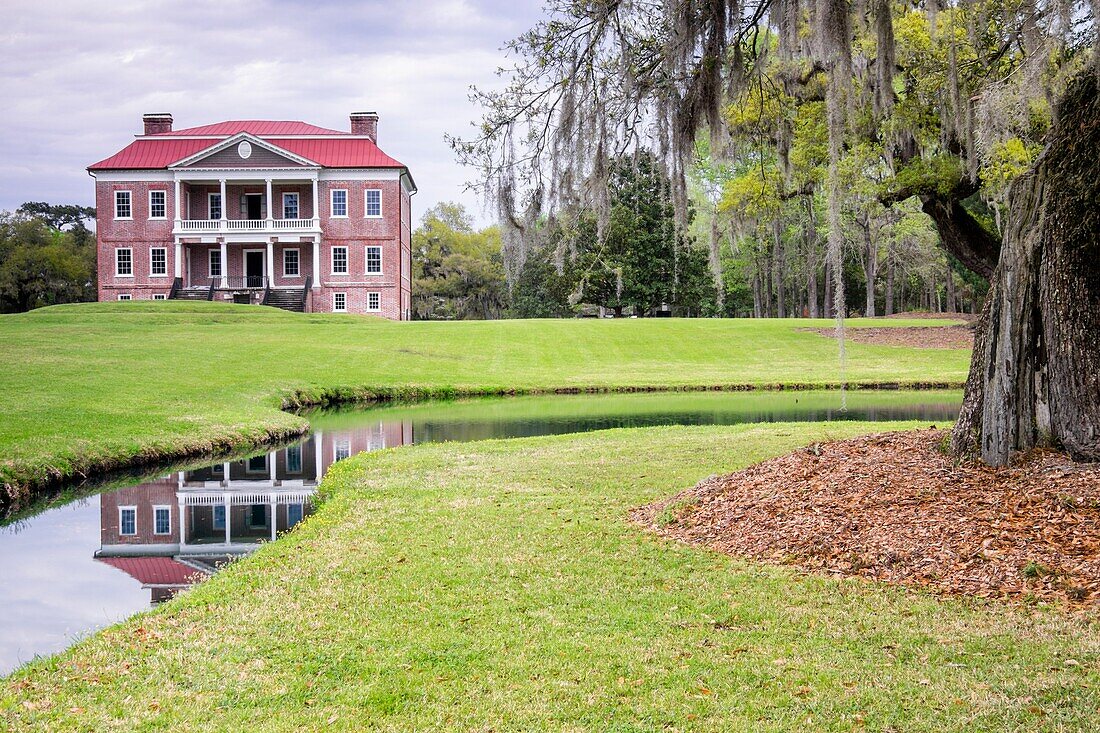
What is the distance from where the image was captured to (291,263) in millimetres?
46312

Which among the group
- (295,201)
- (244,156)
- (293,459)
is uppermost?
(244,156)

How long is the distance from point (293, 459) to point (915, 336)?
2874 centimetres

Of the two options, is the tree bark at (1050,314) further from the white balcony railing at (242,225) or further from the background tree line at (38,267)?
the background tree line at (38,267)

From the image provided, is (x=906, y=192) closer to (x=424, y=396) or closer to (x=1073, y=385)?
(x=1073, y=385)

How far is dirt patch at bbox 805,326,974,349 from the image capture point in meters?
34.3

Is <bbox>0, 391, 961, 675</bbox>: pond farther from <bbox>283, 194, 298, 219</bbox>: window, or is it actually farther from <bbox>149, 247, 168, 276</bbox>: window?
<bbox>149, 247, 168, 276</bbox>: window

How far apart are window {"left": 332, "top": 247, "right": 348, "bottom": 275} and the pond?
2441 cm

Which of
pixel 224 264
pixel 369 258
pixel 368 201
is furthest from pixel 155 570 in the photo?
pixel 224 264

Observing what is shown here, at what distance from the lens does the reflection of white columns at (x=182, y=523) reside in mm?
9523

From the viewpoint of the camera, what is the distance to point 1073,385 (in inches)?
264

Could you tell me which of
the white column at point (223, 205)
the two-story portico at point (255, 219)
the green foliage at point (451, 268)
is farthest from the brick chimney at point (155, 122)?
the green foliage at point (451, 268)

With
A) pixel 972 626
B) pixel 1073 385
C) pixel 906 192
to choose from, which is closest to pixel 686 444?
pixel 906 192

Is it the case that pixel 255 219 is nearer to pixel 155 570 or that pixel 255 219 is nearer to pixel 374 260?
pixel 374 260

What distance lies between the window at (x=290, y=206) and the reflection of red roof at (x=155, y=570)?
40.2 m
